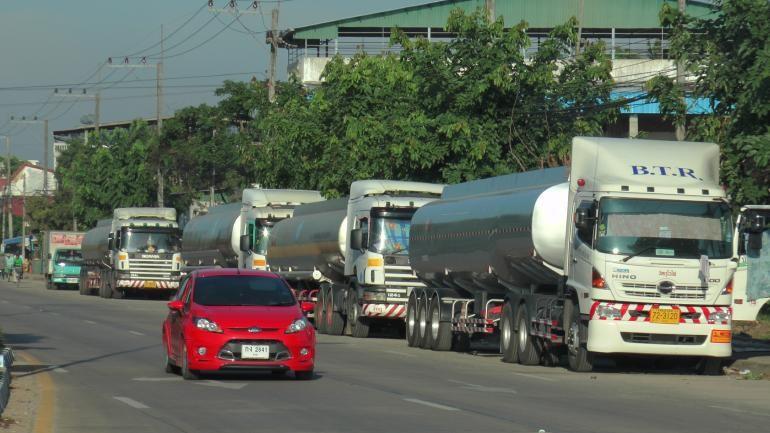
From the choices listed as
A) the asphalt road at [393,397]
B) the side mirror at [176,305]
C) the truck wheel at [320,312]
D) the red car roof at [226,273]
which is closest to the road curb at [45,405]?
the asphalt road at [393,397]

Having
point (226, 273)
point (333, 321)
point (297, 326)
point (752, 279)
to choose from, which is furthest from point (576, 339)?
point (333, 321)

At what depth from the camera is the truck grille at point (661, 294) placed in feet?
74.2

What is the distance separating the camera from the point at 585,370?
77.3 ft

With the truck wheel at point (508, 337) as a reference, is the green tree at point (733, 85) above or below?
above

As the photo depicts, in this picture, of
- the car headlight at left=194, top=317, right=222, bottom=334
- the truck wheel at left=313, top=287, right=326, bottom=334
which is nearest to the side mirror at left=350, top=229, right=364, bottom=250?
the truck wheel at left=313, top=287, right=326, bottom=334

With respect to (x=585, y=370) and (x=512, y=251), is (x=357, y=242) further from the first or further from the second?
(x=585, y=370)

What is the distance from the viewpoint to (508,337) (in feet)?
86.0

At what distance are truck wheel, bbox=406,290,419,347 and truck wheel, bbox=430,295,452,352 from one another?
3.01ft

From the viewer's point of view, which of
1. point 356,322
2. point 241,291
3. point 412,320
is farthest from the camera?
point 356,322

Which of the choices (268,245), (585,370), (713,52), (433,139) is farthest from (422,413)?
(268,245)

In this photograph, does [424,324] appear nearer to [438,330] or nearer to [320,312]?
[438,330]

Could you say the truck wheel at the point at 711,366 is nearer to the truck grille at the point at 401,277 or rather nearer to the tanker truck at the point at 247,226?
the truck grille at the point at 401,277

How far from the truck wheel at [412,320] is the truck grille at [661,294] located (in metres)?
9.12

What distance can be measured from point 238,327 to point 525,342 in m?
7.33
